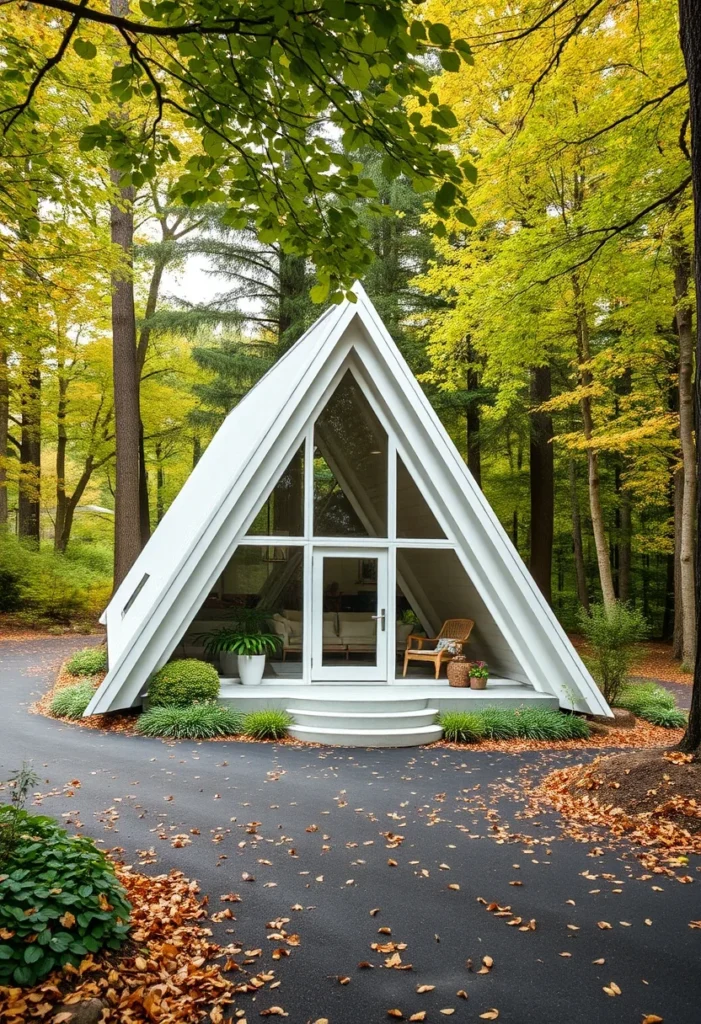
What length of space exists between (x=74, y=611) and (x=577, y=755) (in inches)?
634

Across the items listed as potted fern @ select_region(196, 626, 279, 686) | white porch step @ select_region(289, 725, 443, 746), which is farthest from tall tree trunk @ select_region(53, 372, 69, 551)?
white porch step @ select_region(289, 725, 443, 746)

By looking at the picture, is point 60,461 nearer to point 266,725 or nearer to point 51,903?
point 266,725

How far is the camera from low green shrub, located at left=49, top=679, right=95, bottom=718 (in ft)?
31.7

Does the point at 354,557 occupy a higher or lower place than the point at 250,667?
higher

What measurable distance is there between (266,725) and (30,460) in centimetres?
1638

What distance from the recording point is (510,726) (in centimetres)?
936

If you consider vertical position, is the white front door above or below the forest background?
below

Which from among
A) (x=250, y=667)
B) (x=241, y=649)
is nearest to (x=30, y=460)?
(x=241, y=649)

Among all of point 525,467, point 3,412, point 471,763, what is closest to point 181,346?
point 3,412

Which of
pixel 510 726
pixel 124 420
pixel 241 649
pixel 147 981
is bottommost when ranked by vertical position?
pixel 510 726

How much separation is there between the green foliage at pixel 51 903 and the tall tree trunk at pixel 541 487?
15861mm

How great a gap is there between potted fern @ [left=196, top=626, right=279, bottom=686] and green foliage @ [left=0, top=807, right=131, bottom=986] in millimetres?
6219

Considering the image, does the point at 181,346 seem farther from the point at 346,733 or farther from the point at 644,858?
the point at 644,858

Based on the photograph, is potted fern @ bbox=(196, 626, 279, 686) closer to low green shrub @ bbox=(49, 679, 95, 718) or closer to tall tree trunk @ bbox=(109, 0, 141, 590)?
low green shrub @ bbox=(49, 679, 95, 718)
